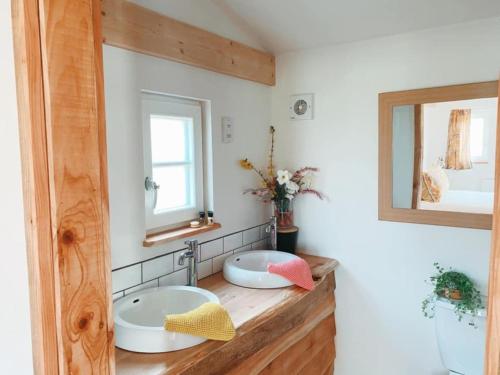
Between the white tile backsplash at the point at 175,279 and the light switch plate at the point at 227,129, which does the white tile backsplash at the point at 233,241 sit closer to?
the white tile backsplash at the point at 175,279

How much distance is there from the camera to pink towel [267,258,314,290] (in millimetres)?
1896

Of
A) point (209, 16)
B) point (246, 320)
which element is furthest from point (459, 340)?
point (209, 16)

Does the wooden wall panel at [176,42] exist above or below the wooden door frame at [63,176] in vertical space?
above

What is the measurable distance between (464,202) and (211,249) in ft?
4.24

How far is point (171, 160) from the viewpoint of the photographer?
1912 millimetres

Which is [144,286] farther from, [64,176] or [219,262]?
[64,176]

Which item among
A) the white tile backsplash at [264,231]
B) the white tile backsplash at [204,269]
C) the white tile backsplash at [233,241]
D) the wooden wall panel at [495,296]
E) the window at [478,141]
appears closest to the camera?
the wooden wall panel at [495,296]

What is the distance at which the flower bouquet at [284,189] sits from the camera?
230 centimetres

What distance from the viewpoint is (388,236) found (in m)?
2.13

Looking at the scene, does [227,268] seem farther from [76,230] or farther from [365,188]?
[76,230]

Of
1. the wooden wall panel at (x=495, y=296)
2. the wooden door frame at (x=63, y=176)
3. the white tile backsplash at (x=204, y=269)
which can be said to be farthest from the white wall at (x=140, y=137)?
the wooden wall panel at (x=495, y=296)

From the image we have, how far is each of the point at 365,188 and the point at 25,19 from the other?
1.79m

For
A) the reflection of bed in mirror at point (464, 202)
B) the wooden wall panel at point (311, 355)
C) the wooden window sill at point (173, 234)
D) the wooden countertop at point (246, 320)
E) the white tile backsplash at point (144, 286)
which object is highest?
the reflection of bed in mirror at point (464, 202)

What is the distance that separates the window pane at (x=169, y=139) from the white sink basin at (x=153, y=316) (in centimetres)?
61
